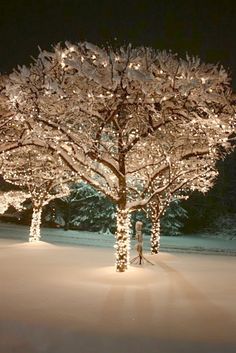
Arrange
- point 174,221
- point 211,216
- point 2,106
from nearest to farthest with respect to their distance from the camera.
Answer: point 2,106 < point 174,221 < point 211,216

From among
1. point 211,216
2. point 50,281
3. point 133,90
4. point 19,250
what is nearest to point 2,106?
point 133,90

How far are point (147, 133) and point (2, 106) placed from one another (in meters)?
5.38

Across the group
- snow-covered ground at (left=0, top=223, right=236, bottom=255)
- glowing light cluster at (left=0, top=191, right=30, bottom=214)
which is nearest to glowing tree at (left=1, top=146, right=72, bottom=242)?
glowing light cluster at (left=0, top=191, right=30, bottom=214)

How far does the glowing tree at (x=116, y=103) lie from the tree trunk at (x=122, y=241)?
34mm

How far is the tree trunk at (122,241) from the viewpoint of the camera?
14930 millimetres

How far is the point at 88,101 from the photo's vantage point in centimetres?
1386

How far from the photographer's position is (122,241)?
15.2 meters

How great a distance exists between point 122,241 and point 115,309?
20.0 feet

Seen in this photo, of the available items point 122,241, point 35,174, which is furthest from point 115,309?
point 35,174

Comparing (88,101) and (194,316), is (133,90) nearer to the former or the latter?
(88,101)

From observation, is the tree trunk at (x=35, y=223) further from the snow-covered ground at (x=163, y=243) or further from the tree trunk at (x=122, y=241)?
the tree trunk at (x=122, y=241)

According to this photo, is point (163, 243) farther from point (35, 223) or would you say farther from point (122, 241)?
point (122, 241)

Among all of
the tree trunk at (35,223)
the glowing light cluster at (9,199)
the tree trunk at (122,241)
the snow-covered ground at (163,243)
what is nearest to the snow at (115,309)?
the tree trunk at (122,241)

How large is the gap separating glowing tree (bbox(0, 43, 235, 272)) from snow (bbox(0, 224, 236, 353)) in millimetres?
2477
